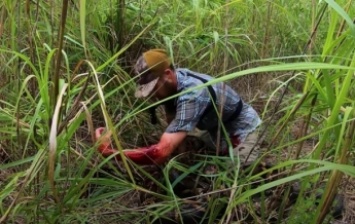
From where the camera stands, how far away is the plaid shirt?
161 cm

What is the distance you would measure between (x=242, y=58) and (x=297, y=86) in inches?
10.5

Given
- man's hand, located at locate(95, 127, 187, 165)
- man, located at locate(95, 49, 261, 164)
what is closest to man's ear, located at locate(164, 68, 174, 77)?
man, located at locate(95, 49, 261, 164)

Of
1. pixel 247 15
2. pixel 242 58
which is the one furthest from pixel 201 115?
pixel 247 15

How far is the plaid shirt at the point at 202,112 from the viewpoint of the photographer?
1.61 metres

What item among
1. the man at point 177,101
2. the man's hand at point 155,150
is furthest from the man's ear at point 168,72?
the man's hand at point 155,150

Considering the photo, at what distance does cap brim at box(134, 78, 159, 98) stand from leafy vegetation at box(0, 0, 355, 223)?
5 cm

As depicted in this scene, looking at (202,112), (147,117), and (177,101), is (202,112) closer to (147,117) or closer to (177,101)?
(177,101)

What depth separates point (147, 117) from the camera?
1858 mm

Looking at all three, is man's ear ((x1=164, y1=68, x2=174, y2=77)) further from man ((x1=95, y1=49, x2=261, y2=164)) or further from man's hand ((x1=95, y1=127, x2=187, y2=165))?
man's hand ((x1=95, y1=127, x2=187, y2=165))

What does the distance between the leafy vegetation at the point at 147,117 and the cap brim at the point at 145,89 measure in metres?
0.05

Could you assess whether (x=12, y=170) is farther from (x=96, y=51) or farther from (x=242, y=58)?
(x=242, y=58)

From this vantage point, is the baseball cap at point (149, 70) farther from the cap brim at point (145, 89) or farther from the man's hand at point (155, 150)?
the man's hand at point (155, 150)

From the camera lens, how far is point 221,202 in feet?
4.05

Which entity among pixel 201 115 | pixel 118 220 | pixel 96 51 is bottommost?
pixel 118 220
